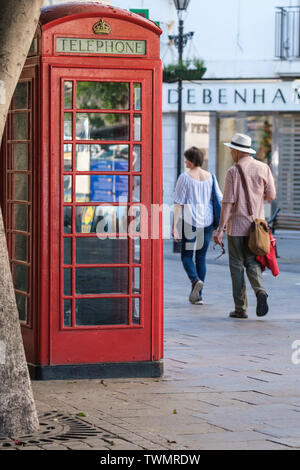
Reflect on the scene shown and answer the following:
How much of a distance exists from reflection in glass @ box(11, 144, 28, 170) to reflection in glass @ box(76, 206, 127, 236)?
535mm

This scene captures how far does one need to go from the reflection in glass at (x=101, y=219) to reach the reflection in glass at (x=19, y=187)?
0.44 meters

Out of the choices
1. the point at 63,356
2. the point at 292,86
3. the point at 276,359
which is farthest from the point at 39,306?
the point at 292,86

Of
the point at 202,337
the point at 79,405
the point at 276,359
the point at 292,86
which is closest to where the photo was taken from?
→ the point at 79,405

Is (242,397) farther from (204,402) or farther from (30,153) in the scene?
(30,153)

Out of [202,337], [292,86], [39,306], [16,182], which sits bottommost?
[202,337]

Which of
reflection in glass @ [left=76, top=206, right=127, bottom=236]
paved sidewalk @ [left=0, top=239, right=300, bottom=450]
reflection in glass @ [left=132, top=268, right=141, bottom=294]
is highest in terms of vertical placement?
reflection in glass @ [left=76, top=206, right=127, bottom=236]

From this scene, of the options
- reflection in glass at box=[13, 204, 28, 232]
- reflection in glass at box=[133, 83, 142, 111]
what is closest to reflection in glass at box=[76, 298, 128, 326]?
reflection in glass at box=[13, 204, 28, 232]

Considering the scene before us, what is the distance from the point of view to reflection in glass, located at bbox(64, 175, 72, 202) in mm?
7281

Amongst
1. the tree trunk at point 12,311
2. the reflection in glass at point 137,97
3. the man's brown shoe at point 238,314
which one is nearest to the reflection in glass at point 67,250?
the reflection in glass at point 137,97

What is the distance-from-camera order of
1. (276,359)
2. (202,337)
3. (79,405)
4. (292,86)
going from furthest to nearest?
(292,86)
(202,337)
(276,359)
(79,405)

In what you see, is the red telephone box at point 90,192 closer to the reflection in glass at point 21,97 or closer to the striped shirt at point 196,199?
the reflection in glass at point 21,97

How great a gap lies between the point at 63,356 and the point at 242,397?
1384 mm

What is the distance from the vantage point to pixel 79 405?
647 cm

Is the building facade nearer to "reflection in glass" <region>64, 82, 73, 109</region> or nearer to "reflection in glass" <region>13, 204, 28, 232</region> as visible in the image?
"reflection in glass" <region>13, 204, 28, 232</region>
